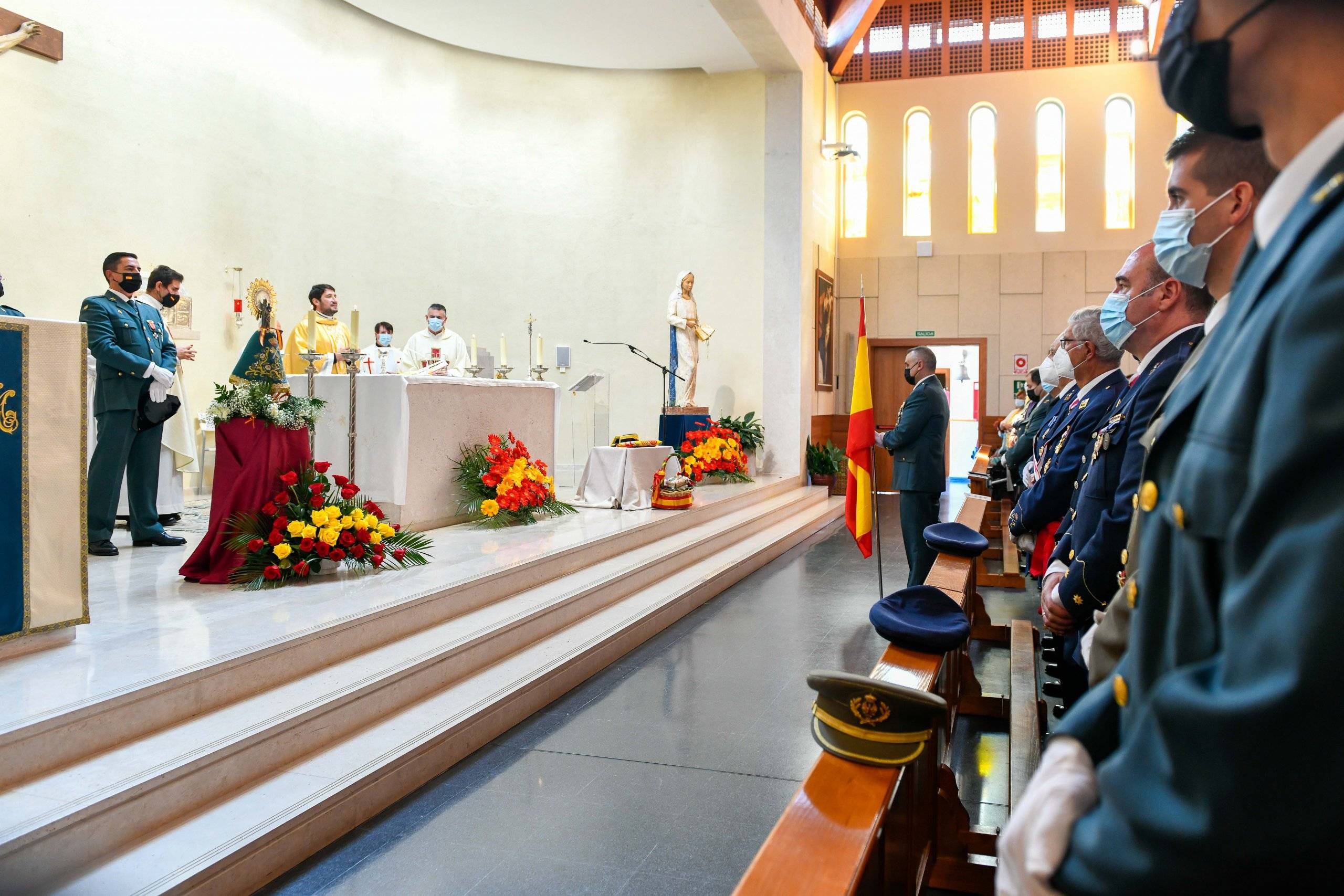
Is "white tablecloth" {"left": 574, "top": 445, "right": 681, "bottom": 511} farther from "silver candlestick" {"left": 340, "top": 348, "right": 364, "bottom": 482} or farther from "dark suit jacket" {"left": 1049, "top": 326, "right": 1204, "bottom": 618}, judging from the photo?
"dark suit jacket" {"left": 1049, "top": 326, "right": 1204, "bottom": 618}

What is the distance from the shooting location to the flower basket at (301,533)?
179 inches

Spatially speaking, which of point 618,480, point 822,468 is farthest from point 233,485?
point 822,468

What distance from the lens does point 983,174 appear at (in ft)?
47.0

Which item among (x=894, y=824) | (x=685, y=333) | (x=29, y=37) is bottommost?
(x=894, y=824)

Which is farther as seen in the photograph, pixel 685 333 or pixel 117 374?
pixel 685 333

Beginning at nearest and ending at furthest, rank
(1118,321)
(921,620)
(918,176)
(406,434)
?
(921,620) → (1118,321) → (406,434) → (918,176)

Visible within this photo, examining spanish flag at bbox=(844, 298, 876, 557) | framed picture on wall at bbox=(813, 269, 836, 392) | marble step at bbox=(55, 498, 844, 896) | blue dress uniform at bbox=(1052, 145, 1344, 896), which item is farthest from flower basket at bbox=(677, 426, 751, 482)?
blue dress uniform at bbox=(1052, 145, 1344, 896)

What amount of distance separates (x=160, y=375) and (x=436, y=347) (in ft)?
14.7

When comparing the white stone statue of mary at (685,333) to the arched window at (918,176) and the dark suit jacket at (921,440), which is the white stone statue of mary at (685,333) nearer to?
the arched window at (918,176)

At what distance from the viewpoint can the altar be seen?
626 cm

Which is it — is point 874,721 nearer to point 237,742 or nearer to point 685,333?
point 237,742

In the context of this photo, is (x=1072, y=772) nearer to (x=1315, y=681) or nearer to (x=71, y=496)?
(x=1315, y=681)

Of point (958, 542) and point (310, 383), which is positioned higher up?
point (310, 383)

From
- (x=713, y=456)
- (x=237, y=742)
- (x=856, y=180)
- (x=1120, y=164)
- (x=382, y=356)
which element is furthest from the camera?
(x=856, y=180)
